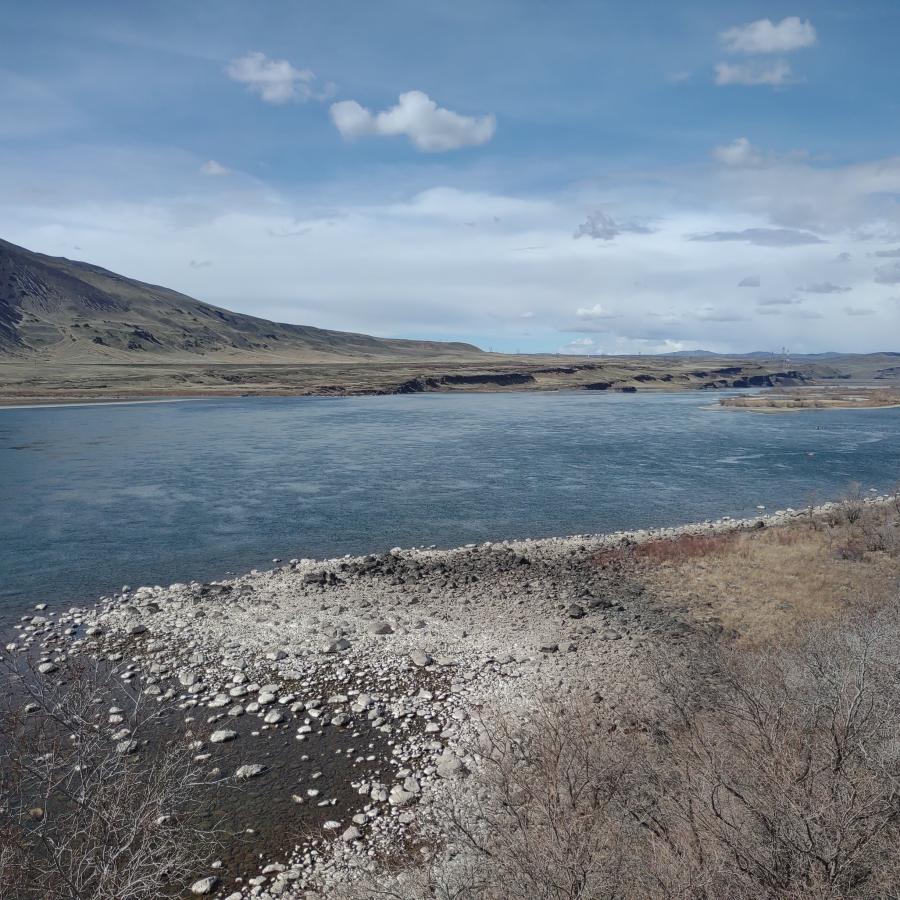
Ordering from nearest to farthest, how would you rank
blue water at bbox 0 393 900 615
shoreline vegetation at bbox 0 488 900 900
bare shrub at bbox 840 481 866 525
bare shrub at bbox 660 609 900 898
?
bare shrub at bbox 660 609 900 898, shoreline vegetation at bbox 0 488 900 900, bare shrub at bbox 840 481 866 525, blue water at bbox 0 393 900 615

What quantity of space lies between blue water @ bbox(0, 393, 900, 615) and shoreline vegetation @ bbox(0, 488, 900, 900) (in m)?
3.59

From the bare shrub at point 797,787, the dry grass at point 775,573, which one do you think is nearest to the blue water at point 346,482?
the dry grass at point 775,573

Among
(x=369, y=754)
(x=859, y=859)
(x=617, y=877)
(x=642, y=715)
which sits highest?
(x=859, y=859)

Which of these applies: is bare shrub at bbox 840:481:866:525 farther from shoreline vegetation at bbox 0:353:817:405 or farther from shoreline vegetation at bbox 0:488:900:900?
shoreline vegetation at bbox 0:353:817:405

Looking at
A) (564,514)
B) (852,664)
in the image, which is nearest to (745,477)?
(564,514)

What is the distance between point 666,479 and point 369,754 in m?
30.3

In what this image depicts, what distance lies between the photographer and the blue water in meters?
25.9

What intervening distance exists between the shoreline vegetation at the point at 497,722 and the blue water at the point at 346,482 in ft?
11.8

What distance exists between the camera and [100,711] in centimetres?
1362

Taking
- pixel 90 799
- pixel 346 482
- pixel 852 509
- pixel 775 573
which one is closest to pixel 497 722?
pixel 90 799

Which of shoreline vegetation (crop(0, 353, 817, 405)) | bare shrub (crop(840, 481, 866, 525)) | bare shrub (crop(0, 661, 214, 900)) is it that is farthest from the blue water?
shoreline vegetation (crop(0, 353, 817, 405))

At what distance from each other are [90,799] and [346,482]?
97.6 feet

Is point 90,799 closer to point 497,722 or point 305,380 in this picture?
point 497,722

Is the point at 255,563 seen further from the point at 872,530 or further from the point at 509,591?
the point at 872,530
